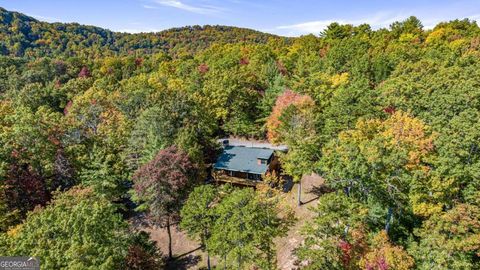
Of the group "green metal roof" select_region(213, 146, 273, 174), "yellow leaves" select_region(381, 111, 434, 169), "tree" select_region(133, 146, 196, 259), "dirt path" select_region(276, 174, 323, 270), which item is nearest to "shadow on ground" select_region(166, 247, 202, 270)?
"tree" select_region(133, 146, 196, 259)

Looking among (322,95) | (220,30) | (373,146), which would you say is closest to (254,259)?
(373,146)

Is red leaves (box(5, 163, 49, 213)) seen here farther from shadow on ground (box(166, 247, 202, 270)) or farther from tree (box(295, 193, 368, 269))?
tree (box(295, 193, 368, 269))

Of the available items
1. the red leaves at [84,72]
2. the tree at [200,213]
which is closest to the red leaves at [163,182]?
the tree at [200,213]

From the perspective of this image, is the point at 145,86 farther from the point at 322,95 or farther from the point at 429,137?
the point at 429,137

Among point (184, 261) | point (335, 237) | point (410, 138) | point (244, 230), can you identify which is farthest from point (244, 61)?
point (335, 237)

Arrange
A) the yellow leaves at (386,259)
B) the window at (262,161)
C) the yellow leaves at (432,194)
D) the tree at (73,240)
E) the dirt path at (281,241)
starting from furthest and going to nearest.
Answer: the window at (262,161) → the dirt path at (281,241) → the yellow leaves at (432,194) → the yellow leaves at (386,259) → the tree at (73,240)

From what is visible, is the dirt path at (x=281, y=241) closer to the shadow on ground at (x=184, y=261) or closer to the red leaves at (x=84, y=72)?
the shadow on ground at (x=184, y=261)
